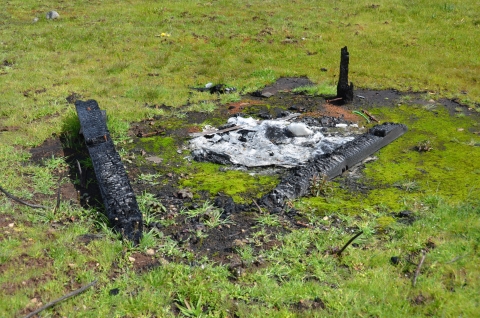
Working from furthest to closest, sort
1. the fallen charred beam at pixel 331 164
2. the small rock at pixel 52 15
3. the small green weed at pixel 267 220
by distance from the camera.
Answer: the small rock at pixel 52 15 → the fallen charred beam at pixel 331 164 → the small green weed at pixel 267 220

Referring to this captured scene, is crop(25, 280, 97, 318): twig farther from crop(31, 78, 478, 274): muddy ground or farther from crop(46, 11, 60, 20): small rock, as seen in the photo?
crop(46, 11, 60, 20): small rock

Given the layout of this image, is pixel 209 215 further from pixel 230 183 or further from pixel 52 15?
pixel 52 15

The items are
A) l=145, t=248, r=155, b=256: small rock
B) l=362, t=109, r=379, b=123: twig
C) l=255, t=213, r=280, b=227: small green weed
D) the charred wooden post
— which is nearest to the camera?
l=145, t=248, r=155, b=256: small rock

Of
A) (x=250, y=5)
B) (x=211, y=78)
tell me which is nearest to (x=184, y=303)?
(x=211, y=78)

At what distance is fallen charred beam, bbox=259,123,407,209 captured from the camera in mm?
5504

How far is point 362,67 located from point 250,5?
7247 mm

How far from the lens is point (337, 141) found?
23.3ft

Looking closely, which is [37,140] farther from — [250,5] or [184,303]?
[250,5]

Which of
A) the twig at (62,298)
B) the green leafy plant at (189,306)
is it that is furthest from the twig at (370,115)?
the twig at (62,298)

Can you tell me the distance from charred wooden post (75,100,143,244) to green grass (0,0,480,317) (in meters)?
0.17

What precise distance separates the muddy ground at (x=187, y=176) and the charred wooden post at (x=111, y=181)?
0.24m

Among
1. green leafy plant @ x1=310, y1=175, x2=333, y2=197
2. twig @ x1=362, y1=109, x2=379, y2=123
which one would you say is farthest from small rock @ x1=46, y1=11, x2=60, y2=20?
green leafy plant @ x1=310, y1=175, x2=333, y2=197

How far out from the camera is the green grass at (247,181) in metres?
3.97

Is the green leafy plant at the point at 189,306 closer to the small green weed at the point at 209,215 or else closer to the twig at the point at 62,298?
the twig at the point at 62,298
